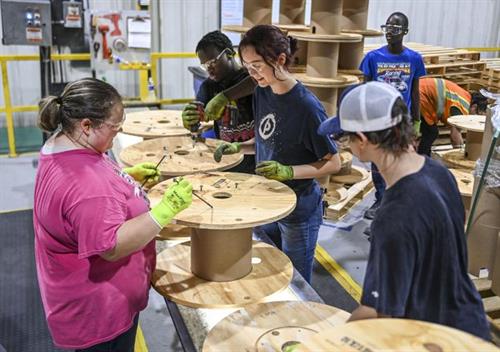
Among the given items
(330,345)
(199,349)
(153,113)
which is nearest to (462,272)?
(330,345)

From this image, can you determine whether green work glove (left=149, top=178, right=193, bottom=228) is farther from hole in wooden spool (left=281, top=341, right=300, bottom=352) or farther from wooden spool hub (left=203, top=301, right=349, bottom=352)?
hole in wooden spool (left=281, top=341, right=300, bottom=352)

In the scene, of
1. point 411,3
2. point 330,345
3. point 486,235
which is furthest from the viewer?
point 411,3

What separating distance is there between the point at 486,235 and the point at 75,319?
2811mm

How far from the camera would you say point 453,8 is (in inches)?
404

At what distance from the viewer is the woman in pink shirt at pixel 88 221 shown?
1.84m

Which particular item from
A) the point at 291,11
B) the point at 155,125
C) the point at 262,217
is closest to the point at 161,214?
the point at 262,217

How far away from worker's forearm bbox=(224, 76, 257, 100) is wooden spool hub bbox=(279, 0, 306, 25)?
257cm

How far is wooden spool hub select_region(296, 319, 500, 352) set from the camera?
1.33m

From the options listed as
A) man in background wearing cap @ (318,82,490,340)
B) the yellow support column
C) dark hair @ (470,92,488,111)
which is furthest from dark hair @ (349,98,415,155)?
the yellow support column

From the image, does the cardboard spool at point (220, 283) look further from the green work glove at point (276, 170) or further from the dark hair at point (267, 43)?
the dark hair at point (267, 43)

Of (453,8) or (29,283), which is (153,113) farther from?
(453,8)

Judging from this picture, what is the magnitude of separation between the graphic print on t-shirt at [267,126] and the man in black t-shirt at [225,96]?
0.62 meters

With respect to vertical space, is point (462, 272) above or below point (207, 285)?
above

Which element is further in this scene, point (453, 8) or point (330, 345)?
point (453, 8)
